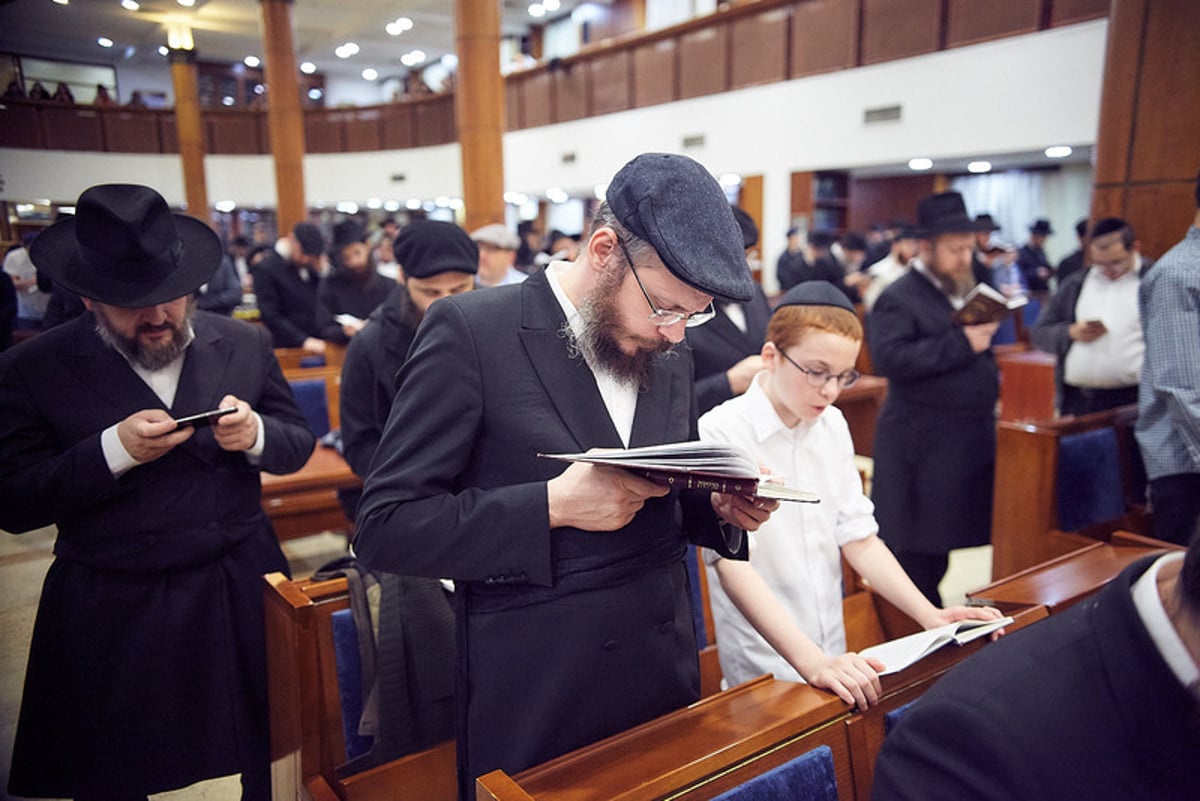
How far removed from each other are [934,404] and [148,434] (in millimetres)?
3004

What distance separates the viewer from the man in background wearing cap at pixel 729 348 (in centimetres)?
320

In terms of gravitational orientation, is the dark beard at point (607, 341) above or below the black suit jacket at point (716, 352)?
above

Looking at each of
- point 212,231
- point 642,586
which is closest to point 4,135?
point 212,231

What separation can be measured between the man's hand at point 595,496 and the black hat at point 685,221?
1.09 feet

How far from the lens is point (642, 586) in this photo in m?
1.47

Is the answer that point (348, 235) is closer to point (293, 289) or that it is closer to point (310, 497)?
point (293, 289)

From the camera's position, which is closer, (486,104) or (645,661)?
(645,661)

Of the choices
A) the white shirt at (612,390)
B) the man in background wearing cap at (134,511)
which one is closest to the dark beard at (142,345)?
the man in background wearing cap at (134,511)

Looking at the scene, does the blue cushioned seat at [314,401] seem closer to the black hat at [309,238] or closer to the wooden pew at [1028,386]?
the black hat at [309,238]

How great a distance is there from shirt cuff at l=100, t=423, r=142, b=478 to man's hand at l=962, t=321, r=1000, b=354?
10.2 feet

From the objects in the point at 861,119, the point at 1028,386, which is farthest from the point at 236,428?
the point at 861,119

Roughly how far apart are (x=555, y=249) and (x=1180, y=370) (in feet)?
28.4

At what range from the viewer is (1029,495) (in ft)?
11.9

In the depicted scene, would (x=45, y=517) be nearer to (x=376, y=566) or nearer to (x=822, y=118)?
(x=376, y=566)
